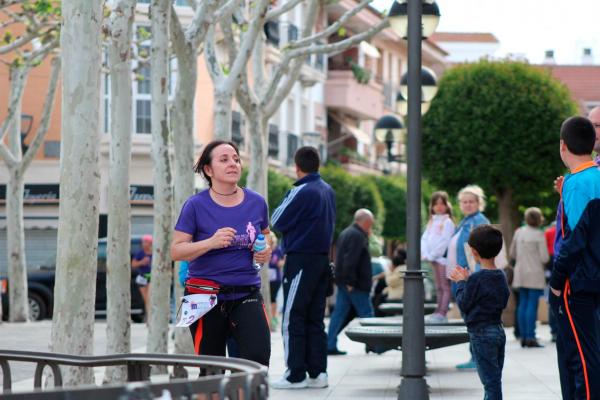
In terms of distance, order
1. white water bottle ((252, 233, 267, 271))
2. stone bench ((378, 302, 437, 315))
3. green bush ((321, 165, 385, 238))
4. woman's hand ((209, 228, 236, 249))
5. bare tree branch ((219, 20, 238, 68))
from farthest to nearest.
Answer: green bush ((321, 165, 385, 238))
bare tree branch ((219, 20, 238, 68))
stone bench ((378, 302, 437, 315))
white water bottle ((252, 233, 267, 271))
woman's hand ((209, 228, 236, 249))

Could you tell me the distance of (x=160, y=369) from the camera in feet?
46.2

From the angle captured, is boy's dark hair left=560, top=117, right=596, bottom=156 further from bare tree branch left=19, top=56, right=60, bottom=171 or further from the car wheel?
the car wheel

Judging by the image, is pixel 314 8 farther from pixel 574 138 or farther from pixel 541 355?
pixel 574 138

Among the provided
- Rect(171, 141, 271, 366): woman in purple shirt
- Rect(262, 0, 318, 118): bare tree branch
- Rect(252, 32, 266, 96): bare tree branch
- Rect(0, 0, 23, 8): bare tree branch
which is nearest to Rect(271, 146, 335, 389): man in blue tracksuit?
Rect(171, 141, 271, 366): woman in purple shirt

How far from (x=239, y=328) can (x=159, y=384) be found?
419 centimetres

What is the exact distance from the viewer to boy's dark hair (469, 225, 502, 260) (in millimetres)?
10047

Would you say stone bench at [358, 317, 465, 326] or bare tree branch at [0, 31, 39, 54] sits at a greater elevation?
bare tree branch at [0, 31, 39, 54]

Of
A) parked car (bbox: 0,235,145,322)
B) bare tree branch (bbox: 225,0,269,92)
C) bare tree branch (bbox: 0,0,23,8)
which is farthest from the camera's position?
parked car (bbox: 0,235,145,322)

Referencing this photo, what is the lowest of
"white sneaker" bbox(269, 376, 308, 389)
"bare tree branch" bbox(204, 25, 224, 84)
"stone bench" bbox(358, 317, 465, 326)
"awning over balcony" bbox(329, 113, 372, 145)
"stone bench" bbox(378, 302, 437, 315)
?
"white sneaker" bbox(269, 376, 308, 389)

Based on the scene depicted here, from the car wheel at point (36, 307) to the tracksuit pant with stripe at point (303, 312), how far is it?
19.4 metres

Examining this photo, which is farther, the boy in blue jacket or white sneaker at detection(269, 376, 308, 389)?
white sneaker at detection(269, 376, 308, 389)

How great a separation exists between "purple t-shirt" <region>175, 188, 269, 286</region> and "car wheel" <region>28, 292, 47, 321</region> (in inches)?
927

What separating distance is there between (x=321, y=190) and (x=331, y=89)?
4821cm

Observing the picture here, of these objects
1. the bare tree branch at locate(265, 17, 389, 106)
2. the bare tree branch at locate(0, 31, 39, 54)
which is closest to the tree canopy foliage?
the bare tree branch at locate(265, 17, 389, 106)
